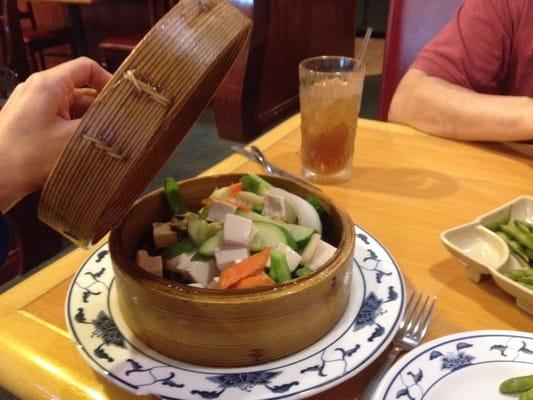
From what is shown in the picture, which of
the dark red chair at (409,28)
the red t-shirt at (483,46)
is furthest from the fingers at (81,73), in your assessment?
the dark red chair at (409,28)

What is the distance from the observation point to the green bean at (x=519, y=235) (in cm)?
84

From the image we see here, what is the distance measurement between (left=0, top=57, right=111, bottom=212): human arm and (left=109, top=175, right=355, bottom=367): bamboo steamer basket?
0.42 ft

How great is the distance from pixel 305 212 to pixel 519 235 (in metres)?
0.34

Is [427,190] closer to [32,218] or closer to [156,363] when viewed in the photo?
[156,363]

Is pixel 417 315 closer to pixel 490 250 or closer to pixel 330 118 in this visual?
pixel 490 250

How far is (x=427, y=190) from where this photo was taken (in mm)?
1098

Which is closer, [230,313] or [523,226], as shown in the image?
[230,313]

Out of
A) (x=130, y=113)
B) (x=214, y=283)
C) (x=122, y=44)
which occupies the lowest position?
(x=122, y=44)

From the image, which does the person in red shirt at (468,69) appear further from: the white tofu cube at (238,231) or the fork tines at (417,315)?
the white tofu cube at (238,231)

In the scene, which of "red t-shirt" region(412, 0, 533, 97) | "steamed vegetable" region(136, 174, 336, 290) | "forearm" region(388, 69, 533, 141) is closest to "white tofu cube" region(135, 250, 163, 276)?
"steamed vegetable" region(136, 174, 336, 290)

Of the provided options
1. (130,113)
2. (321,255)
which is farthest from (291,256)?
(130,113)

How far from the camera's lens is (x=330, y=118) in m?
1.14

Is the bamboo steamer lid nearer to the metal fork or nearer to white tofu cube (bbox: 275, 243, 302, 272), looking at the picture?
white tofu cube (bbox: 275, 243, 302, 272)

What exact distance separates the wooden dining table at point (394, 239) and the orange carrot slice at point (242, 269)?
13 centimetres
